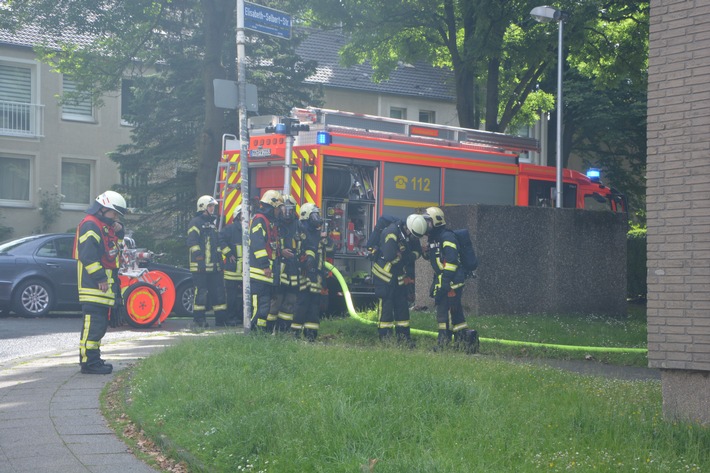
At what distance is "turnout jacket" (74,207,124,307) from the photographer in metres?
10.2

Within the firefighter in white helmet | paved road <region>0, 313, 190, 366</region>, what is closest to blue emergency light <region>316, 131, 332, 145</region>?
the firefighter in white helmet

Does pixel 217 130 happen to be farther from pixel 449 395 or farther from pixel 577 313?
pixel 449 395

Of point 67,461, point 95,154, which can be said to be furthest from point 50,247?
point 95,154

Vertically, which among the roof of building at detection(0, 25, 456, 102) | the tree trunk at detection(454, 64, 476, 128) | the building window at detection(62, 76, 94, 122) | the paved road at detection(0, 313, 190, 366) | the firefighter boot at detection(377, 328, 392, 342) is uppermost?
the roof of building at detection(0, 25, 456, 102)

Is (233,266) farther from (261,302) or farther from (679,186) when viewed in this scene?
(679,186)

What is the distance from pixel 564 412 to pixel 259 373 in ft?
8.93

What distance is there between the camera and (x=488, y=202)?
1852 cm

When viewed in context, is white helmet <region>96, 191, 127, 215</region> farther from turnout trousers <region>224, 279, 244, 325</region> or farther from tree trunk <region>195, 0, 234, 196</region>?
tree trunk <region>195, 0, 234, 196</region>

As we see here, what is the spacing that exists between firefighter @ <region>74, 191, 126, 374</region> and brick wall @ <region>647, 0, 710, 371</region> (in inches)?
212

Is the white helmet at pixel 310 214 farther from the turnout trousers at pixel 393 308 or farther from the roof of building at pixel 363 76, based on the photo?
the roof of building at pixel 363 76

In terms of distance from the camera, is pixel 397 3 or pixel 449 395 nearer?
pixel 449 395

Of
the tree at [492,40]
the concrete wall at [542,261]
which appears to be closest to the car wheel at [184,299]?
the concrete wall at [542,261]

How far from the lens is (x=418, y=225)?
12.1 m

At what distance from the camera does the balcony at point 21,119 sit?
3256cm
